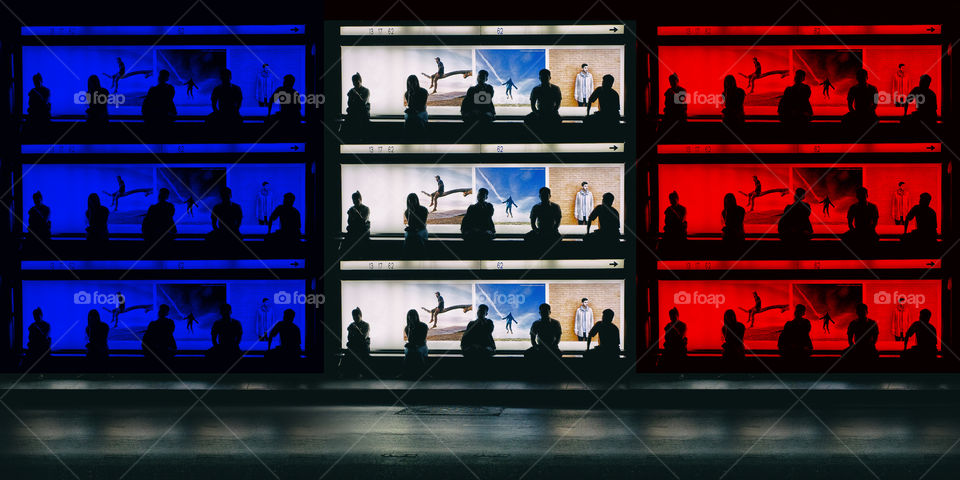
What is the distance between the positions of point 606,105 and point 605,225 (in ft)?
7.46

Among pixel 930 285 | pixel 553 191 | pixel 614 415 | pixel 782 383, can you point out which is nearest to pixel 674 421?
pixel 614 415

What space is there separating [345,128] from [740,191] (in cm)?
766

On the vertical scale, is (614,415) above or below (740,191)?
below

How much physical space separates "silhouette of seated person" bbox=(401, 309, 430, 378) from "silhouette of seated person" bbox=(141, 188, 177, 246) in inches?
191

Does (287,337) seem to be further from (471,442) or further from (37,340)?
(471,442)

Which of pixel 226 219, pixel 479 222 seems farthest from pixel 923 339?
pixel 226 219

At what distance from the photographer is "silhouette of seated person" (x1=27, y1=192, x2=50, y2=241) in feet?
50.9

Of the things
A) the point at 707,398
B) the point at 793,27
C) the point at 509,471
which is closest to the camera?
the point at 509,471

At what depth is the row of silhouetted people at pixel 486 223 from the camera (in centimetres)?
1542

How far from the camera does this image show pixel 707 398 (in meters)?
13.9

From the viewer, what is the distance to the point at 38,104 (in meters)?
15.5

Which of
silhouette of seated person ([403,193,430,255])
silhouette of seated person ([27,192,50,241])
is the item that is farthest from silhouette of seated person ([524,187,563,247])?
Answer: silhouette of seated person ([27,192,50,241])

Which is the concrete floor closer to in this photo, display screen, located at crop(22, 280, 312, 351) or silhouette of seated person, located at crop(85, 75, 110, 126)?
display screen, located at crop(22, 280, 312, 351)

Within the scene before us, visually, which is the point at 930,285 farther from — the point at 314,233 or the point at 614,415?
→ the point at 314,233
